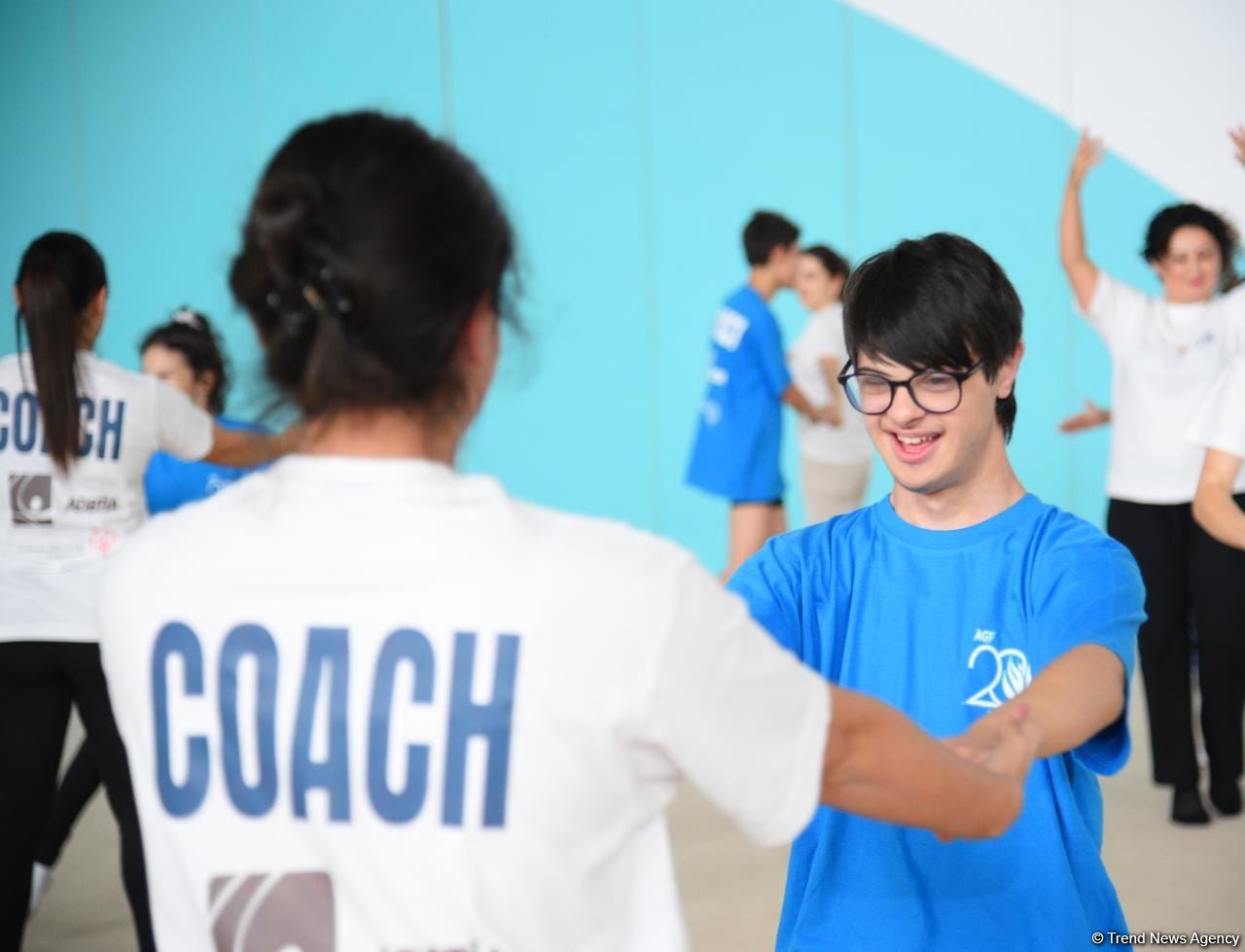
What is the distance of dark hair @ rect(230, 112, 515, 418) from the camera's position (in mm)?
908

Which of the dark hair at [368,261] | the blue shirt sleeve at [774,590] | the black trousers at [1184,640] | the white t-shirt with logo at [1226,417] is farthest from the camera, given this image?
the black trousers at [1184,640]

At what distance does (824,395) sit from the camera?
5621mm

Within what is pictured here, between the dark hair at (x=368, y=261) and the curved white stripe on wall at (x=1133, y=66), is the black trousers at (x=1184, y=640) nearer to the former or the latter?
the curved white stripe on wall at (x=1133, y=66)

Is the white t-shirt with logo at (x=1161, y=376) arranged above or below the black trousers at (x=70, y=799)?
above

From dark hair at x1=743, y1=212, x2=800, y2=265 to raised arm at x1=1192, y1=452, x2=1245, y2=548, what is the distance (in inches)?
111

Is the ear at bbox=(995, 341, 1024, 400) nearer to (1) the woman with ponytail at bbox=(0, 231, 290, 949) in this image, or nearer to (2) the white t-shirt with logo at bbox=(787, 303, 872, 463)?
(1) the woman with ponytail at bbox=(0, 231, 290, 949)

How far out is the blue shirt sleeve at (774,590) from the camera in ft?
5.12

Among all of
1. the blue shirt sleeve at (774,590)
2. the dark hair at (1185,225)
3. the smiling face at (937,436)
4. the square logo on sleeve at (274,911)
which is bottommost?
the square logo on sleeve at (274,911)

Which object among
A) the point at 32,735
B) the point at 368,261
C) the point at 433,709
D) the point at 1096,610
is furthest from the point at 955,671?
the point at 32,735

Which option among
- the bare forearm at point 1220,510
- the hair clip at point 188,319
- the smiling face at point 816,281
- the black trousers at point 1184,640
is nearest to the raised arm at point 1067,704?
the bare forearm at point 1220,510

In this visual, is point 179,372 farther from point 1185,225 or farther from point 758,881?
point 1185,225

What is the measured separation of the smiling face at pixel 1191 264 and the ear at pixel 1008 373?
238 centimetres

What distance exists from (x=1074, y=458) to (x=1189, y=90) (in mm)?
1700

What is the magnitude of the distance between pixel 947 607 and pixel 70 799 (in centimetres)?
255
